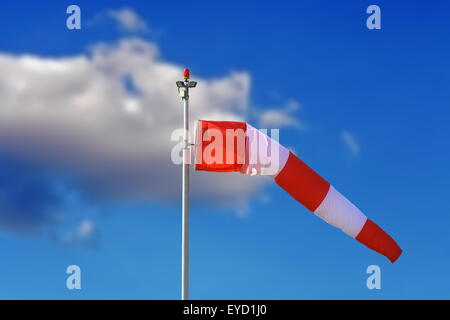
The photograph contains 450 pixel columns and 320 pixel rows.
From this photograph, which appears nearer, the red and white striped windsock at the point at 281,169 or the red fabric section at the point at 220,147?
the red fabric section at the point at 220,147

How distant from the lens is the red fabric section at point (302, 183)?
17.7m

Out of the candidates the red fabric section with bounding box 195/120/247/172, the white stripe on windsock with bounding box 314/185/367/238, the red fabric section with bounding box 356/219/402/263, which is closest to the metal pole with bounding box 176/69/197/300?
the red fabric section with bounding box 195/120/247/172

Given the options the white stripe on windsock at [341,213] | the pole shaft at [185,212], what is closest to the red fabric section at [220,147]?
the pole shaft at [185,212]

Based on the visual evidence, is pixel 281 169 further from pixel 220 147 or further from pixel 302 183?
pixel 220 147

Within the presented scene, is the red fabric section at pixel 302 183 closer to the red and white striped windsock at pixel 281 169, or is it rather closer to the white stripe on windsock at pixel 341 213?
the red and white striped windsock at pixel 281 169

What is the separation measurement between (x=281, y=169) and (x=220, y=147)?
6.00ft

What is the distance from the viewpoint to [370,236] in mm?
18422

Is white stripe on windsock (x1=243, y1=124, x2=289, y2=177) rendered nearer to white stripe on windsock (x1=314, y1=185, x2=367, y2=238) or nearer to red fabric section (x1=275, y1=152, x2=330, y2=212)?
red fabric section (x1=275, y1=152, x2=330, y2=212)

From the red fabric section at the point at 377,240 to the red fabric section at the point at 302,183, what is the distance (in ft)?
5.26

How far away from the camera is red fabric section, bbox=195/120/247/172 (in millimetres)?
16609

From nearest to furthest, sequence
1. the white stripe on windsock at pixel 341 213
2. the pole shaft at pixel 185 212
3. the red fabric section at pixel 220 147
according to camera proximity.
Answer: the pole shaft at pixel 185 212 < the red fabric section at pixel 220 147 < the white stripe on windsock at pixel 341 213

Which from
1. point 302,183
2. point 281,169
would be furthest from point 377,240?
point 281,169

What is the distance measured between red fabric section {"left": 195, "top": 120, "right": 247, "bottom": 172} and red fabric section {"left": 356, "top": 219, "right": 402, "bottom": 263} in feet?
13.2
